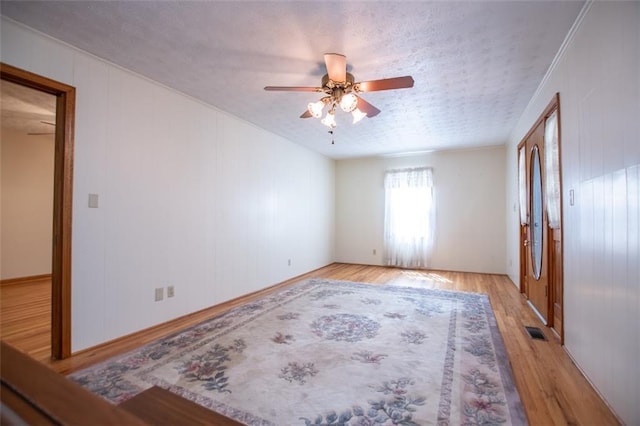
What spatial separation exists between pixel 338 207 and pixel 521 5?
5361mm

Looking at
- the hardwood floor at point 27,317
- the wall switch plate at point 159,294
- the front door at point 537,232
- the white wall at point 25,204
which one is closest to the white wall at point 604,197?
the front door at point 537,232

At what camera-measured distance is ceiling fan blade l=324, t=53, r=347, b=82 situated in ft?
6.70

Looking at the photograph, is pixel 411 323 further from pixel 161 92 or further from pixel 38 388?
pixel 161 92

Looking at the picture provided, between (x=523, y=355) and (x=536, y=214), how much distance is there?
5.83ft

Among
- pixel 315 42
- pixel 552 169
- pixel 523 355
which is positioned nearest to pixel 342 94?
pixel 315 42

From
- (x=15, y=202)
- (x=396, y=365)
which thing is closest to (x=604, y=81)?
(x=396, y=365)

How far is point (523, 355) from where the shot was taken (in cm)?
227

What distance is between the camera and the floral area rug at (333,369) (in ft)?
5.33

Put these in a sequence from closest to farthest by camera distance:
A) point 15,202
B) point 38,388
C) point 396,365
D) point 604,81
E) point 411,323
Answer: point 38,388, point 604,81, point 396,365, point 411,323, point 15,202

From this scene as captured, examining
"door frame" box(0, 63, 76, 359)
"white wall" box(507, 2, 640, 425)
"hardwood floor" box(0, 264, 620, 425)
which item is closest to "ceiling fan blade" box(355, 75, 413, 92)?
"white wall" box(507, 2, 640, 425)

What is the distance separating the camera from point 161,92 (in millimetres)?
2980

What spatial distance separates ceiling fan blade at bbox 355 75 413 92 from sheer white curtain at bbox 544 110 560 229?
4.85 feet

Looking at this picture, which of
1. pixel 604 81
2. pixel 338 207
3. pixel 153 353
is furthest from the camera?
pixel 338 207

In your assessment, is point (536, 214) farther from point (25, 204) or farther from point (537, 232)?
point (25, 204)
